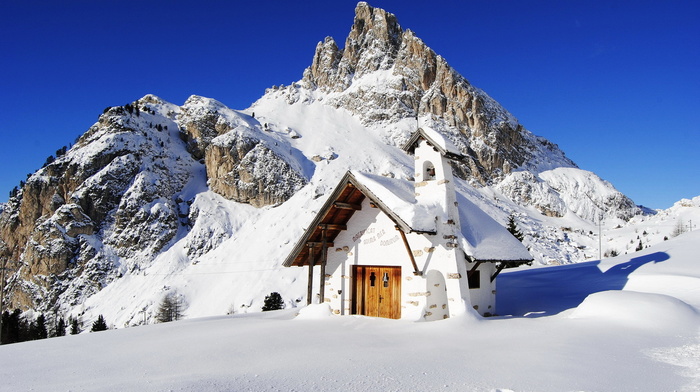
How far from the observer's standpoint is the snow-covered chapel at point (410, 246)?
14.5 metres

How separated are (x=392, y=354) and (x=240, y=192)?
262ft

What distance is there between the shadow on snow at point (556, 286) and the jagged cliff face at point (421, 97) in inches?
3153

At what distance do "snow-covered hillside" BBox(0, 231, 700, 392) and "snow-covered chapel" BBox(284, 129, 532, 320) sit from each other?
1393 mm

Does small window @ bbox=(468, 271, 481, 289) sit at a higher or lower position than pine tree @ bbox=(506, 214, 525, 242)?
lower

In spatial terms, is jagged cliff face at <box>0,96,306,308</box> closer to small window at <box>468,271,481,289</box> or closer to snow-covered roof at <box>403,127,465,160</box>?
snow-covered roof at <box>403,127,465,160</box>

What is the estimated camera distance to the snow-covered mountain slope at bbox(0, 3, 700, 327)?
65375mm

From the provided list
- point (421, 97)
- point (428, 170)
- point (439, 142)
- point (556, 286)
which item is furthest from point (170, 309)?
point (421, 97)

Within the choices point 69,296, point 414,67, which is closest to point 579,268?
point 69,296

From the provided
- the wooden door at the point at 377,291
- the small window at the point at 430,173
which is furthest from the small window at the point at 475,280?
the small window at the point at 430,173

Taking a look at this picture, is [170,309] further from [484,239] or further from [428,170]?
[484,239]

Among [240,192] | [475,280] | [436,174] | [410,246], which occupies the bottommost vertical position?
[475,280]

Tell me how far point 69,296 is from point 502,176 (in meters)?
90.5

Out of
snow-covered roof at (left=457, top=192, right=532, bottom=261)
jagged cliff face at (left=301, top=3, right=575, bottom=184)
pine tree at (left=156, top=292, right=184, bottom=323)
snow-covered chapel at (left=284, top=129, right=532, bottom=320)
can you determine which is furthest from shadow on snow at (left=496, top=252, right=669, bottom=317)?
jagged cliff face at (left=301, top=3, right=575, bottom=184)

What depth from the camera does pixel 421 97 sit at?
119125 millimetres
